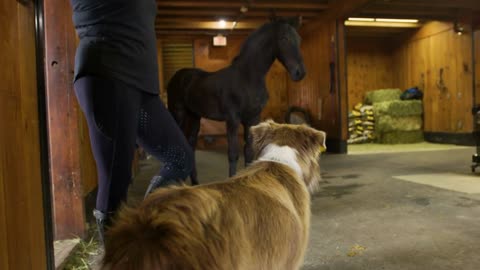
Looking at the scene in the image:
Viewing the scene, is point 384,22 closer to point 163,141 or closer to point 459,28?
point 459,28

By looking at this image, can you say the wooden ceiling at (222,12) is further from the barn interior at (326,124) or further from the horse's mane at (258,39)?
the horse's mane at (258,39)

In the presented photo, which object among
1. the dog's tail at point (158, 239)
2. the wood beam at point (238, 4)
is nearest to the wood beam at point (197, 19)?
the wood beam at point (238, 4)

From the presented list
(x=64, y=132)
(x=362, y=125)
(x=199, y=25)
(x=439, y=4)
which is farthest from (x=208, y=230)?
(x=362, y=125)

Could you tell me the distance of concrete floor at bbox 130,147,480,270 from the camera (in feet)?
6.09

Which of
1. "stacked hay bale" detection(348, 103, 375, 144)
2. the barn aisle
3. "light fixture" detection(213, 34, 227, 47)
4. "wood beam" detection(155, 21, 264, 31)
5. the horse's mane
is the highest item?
"wood beam" detection(155, 21, 264, 31)

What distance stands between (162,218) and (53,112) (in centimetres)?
160

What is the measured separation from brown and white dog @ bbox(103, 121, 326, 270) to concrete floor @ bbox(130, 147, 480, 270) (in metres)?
0.74

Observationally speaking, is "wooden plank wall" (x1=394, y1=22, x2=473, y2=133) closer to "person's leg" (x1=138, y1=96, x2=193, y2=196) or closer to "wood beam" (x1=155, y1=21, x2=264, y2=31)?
"wood beam" (x1=155, y1=21, x2=264, y2=31)

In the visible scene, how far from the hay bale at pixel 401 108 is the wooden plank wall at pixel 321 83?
1.91 m

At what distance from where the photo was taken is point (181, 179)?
1.62 m

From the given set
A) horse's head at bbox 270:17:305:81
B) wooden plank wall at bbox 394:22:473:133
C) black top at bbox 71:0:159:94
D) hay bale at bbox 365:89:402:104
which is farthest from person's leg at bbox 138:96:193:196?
hay bale at bbox 365:89:402:104

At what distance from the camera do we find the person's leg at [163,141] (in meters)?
1.51

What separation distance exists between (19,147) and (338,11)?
6635 millimetres

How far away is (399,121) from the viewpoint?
895cm
